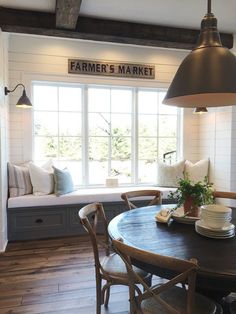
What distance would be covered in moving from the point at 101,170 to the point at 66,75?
160 centimetres

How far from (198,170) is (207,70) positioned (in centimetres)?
286

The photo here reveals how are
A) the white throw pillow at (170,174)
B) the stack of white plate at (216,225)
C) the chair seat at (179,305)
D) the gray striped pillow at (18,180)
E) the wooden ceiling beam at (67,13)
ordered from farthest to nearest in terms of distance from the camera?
the white throw pillow at (170,174) → the gray striped pillow at (18,180) → the wooden ceiling beam at (67,13) → the stack of white plate at (216,225) → the chair seat at (179,305)

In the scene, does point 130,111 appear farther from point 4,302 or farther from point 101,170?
point 4,302

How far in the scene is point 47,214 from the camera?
145 inches

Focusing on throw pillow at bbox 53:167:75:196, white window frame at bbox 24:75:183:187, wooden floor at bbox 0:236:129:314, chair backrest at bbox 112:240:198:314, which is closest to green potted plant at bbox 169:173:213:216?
chair backrest at bbox 112:240:198:314

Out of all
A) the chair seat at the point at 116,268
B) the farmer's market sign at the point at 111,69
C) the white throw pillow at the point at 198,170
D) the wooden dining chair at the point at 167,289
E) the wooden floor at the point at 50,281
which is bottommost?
the wooden floor at the point at 50,281

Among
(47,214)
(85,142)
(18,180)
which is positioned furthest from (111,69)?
(47,214)

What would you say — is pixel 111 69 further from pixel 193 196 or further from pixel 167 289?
pixel 167 289

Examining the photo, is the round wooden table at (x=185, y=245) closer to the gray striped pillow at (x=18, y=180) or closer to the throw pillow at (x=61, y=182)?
the throw pillow at (x=61, y=182)

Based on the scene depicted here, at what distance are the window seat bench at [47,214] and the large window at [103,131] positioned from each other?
61 centimetres

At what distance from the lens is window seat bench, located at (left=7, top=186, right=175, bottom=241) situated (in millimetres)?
3578

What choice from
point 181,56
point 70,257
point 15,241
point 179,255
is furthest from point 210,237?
point 181,56

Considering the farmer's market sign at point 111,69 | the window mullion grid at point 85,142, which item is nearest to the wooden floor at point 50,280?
the window mullion grid at point 85,142

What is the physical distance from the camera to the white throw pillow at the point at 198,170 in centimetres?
439
